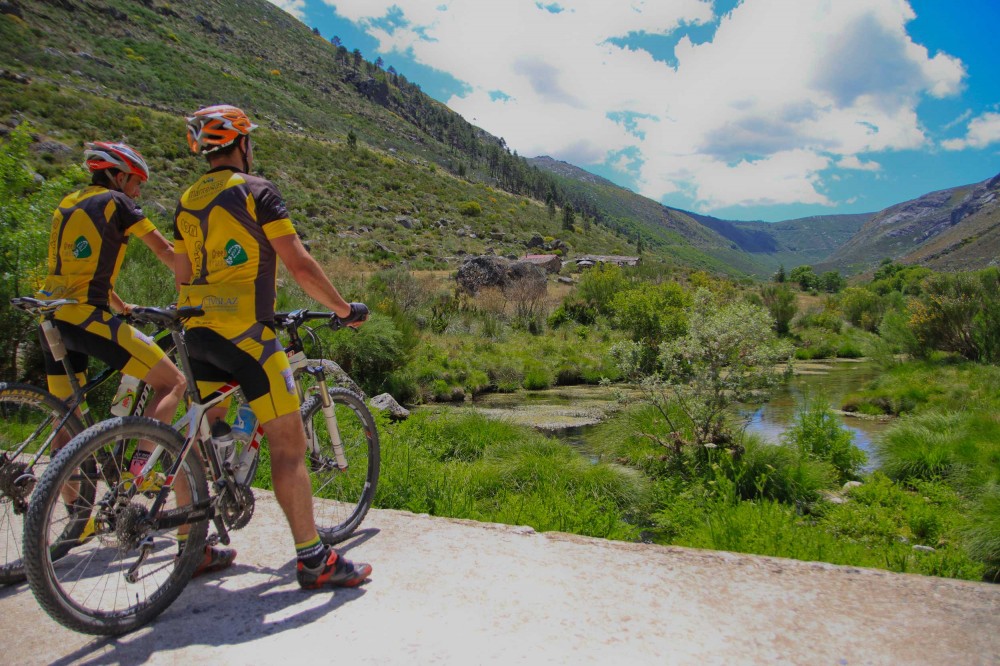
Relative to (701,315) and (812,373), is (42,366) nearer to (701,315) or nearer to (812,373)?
(701,315)

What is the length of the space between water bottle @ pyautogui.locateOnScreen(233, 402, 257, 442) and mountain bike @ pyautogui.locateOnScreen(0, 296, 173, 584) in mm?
748

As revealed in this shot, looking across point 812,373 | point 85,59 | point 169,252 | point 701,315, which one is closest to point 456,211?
point 85,59

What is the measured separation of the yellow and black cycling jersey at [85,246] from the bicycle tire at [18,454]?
0.57 metres

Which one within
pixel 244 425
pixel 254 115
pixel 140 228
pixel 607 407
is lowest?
pixel 607 407

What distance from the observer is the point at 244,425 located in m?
2.91

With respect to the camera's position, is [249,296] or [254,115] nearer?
[249,296]

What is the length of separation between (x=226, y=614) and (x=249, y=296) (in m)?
1.43

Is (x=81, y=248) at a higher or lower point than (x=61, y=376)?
higher

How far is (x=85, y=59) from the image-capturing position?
44.6 metres

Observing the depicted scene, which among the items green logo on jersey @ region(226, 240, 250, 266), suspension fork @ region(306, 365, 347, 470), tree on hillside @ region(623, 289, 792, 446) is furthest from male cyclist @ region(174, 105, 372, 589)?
tree on hillside @ region(623, 289, 792, 446)

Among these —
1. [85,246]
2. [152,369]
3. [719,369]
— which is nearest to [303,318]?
[152,369]

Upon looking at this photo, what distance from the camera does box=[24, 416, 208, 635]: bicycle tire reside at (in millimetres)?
2154

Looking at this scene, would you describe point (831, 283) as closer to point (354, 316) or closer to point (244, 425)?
point (354, 316)

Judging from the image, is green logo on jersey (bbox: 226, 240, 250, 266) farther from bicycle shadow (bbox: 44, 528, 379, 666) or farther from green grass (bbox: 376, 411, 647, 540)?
green grass (bbox: 376, 411, 647, 540)
